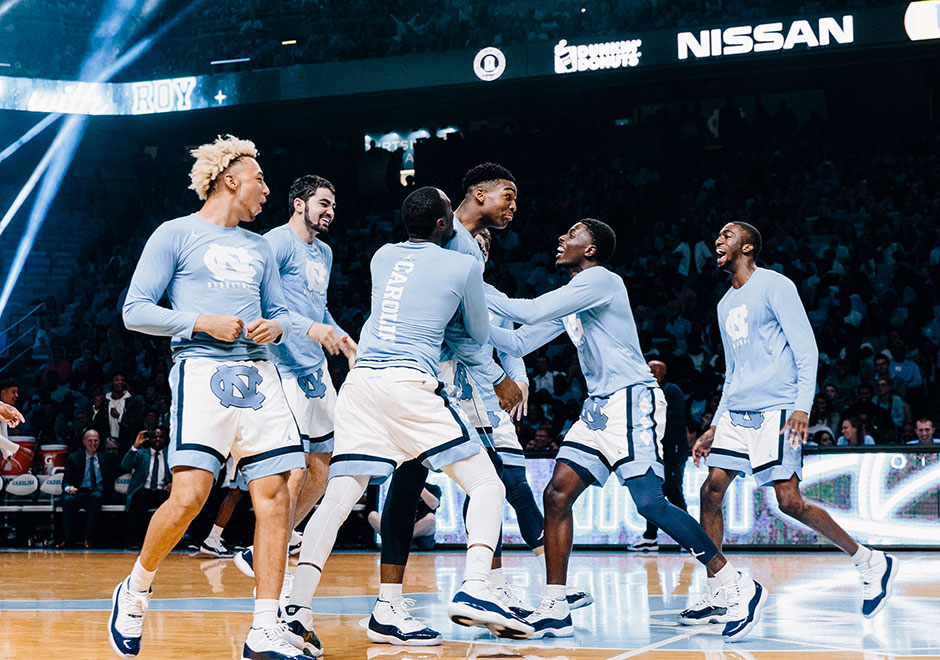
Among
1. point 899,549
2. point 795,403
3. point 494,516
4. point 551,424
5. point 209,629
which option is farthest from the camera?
point 551,424

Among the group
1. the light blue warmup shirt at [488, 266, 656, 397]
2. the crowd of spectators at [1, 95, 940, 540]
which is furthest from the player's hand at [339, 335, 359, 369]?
the crowd of spectators at [1, 95, 940, 540]

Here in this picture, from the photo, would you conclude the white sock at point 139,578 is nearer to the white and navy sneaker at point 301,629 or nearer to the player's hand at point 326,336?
the white and navy sneaker at point 301,629

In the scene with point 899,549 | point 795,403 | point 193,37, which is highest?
point 193,37

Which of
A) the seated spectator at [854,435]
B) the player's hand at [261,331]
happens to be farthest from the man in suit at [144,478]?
the player's hand at [261,331]

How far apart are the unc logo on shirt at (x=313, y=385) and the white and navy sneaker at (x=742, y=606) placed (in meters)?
2.39

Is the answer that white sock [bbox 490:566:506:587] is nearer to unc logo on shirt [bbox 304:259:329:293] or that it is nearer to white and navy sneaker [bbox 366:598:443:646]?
white and navy sneaker [bbox 366:598:443:646]

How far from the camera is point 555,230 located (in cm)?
1894

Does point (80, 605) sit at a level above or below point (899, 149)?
below

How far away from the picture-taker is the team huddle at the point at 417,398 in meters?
4.35

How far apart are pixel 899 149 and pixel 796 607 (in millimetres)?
14369

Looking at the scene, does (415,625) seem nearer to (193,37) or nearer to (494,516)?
(494,516)

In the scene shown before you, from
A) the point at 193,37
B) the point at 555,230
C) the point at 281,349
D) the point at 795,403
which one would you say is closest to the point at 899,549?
the point at 795,403

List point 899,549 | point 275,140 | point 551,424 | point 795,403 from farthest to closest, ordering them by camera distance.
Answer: point 275,140
point 551,424
point 899,549
point 795,403

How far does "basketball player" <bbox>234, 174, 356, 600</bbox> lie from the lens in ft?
20.3
